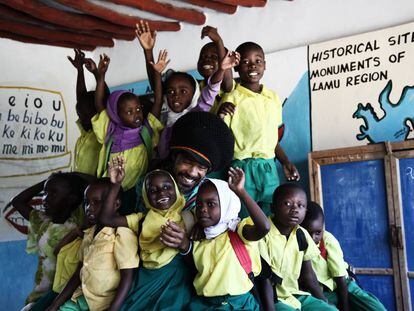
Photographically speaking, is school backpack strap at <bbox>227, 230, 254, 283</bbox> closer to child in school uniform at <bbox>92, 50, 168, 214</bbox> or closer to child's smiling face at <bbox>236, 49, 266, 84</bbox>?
child in school uniform at <bbox>92, 50, 168, 214</bbox>

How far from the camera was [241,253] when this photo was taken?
1769 mm

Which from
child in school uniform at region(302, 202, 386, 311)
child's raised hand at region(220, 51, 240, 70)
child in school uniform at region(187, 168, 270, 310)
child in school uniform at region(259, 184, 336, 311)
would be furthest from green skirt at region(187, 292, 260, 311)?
child's raised hand at region(220, 51, 240, 70)

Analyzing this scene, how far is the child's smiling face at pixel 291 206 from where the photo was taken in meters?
1.97

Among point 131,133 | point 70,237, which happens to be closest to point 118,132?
point 131,133

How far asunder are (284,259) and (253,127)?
0.61m

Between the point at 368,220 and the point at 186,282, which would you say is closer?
the point at 186,282

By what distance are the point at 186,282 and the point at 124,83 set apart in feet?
12.5

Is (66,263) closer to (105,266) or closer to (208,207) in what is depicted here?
(105,266)

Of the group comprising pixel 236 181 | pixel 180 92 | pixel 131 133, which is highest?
pixel 180 92

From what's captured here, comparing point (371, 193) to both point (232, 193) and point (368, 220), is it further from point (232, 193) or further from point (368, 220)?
point (232, 193)

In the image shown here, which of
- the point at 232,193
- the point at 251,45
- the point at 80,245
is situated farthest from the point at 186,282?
the point at 251,45

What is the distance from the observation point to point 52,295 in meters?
2.29

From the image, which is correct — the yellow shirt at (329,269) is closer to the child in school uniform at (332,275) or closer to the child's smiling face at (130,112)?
the child in school uniform at (332,275)

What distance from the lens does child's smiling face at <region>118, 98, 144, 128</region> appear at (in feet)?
7.36
